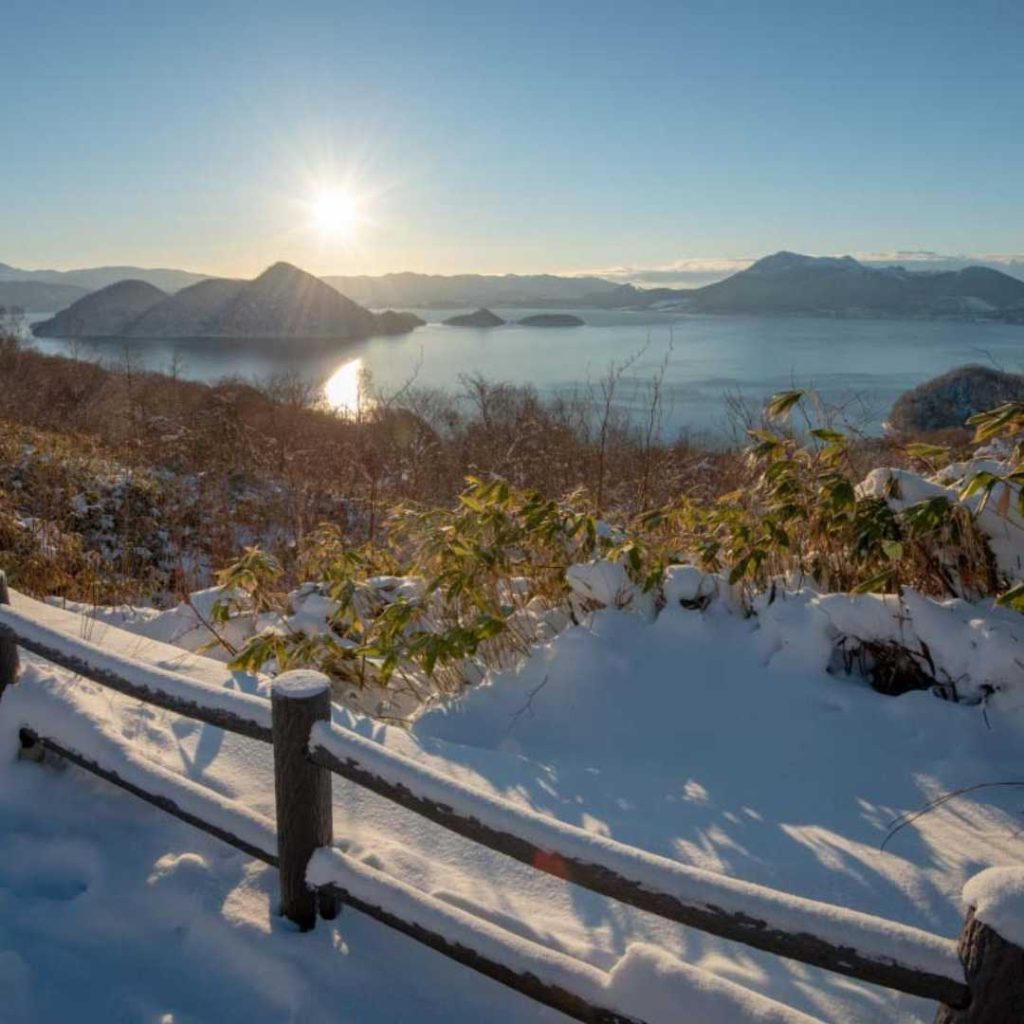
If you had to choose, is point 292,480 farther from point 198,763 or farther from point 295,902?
point 295,902

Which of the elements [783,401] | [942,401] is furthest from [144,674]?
[942,401]

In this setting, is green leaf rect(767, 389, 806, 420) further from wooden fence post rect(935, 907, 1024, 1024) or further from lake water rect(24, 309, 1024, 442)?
lake water rect(24, 309, 1024, 442)

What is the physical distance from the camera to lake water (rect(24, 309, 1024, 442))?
48.1 meters

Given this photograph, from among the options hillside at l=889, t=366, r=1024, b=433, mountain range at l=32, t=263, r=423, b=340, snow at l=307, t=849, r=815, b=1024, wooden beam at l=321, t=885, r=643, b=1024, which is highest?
mountain range at l=32, t=263, r=423, b=340

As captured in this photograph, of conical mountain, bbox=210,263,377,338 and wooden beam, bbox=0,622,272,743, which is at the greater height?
conical mountain, bbox=210,263,377,338

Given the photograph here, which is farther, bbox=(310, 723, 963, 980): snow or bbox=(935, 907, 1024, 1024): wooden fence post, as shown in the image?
bbox=(310, 723, 963, 980): snow

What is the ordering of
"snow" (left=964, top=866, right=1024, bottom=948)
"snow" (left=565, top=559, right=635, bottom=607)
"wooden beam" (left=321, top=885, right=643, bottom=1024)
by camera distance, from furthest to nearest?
1. "snow" (left=565, top=559, right=635, bottom=607)
2. "wooden beam" (left=321, top=885, right=643, bottom=1024)
3. "snow" (left=964, top=866, right=1024, bottom=948)

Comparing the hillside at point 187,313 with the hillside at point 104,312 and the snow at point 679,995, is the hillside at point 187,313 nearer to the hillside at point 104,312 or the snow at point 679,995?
the hillside at point 104,312

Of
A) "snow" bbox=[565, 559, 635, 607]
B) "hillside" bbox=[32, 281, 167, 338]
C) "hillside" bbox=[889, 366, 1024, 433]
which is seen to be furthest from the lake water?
"snow" bbox=[565, 559, 635, 607]

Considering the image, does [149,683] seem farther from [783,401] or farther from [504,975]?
[783,401]

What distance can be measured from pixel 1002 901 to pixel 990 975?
161 millimetres

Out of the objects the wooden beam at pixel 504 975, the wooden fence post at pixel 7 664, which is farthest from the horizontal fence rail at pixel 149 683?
the wooden beam at pixel 504 975

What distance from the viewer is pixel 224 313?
360 feet

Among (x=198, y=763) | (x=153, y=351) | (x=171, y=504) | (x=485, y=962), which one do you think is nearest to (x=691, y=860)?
(x=485, y=962)
